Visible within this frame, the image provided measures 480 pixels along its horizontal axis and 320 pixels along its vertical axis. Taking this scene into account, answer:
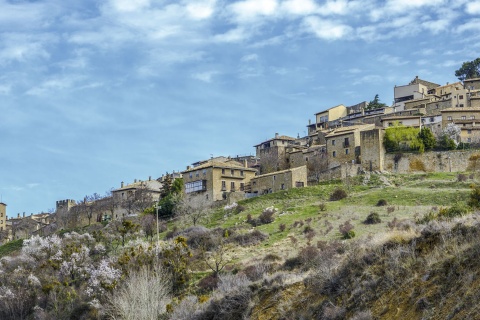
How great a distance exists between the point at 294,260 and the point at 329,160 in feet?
125

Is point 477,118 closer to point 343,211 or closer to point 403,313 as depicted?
point 343,211

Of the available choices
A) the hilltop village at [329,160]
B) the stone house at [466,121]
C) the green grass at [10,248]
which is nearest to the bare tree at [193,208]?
the hilltop village at [329,160]

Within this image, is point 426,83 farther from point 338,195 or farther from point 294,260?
point 294,260

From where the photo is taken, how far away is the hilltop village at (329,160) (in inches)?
3120

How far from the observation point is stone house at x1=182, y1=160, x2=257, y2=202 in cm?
8506

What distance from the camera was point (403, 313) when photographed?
68.2 ft

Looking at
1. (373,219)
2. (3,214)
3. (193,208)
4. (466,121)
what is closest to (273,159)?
(193,208)

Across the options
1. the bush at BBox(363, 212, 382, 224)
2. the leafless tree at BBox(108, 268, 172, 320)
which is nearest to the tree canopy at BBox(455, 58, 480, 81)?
the bush at BBox(363, 212, 382, 224)

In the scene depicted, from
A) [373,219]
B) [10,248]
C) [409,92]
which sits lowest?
[10,248]

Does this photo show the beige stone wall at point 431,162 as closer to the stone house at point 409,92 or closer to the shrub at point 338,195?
the shrub at point 338,195

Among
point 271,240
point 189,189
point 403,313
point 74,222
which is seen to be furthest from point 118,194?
point 403,313

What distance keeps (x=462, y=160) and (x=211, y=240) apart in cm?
3142

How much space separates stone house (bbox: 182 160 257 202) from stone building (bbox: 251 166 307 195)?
219 centimetres

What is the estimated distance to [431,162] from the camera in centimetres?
7881
